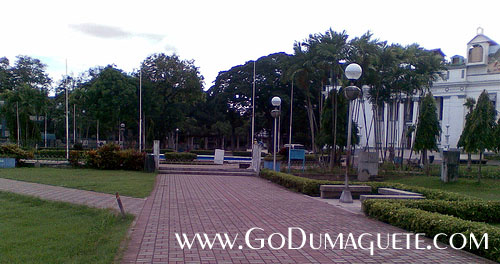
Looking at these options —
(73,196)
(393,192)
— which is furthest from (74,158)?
(393,192)

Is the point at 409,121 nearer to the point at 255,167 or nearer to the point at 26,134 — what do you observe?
the point at 255,167

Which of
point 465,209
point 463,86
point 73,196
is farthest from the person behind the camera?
point 463,86

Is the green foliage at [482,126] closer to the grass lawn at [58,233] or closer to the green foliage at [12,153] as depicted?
the grass lawn at [58,233]

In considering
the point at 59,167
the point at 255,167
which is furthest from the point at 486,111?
the point at 59,167

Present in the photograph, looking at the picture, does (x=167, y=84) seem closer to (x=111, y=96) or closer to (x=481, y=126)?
(x=111, y=96)

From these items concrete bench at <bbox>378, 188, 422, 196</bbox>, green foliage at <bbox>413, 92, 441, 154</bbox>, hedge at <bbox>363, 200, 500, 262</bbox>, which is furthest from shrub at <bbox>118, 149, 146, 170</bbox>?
green foliage at <bbox>413, 92, 441, 154</bbox>

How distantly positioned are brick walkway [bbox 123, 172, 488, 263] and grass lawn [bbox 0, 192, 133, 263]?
0.41 meters

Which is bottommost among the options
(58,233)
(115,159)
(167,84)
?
(58,233)

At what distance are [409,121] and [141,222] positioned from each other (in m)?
44.0

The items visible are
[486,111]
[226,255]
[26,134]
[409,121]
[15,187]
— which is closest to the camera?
[226,255]

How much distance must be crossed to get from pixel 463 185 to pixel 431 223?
1318cm

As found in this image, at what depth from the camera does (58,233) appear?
7156mm

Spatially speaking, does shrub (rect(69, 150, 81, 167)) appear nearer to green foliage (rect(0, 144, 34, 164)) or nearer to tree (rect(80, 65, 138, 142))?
green foliage (rect(0, 144, 34, 164))

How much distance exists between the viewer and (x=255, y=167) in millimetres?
23297
